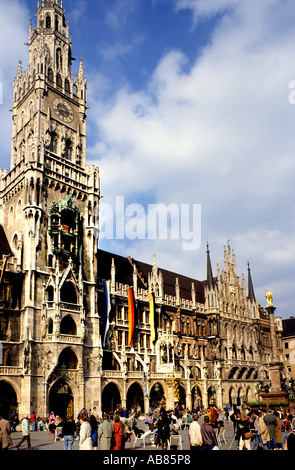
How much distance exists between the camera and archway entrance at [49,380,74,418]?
36.7 meters

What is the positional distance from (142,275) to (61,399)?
21.8m

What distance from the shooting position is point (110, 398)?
1686 inches

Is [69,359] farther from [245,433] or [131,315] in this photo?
[245,433]

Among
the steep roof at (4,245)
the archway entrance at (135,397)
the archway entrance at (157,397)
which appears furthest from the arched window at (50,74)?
the archway entrance at (157,397)

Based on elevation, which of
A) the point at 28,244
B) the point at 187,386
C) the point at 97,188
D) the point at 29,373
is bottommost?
the point at 187,386

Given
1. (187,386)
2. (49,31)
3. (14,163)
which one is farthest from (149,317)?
(49,31)

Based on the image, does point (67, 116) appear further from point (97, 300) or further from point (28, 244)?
point (97, 300)

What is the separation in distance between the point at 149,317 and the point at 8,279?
18788 millimetres

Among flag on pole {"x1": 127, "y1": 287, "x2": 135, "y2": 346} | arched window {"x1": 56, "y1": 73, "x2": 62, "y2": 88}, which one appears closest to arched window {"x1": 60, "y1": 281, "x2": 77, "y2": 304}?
flag on pole {"x1": 127, "y1": 287, "x2": 135, "y2": 346}

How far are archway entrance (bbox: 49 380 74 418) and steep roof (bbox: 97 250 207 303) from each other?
13.5 m

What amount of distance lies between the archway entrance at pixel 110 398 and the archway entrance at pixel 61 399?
5.24 meters

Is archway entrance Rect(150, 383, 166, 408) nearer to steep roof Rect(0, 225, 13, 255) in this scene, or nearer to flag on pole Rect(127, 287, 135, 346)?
flag on pole Rect(127, 287, 135, 346)

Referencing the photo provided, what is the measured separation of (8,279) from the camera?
37.7 meters
